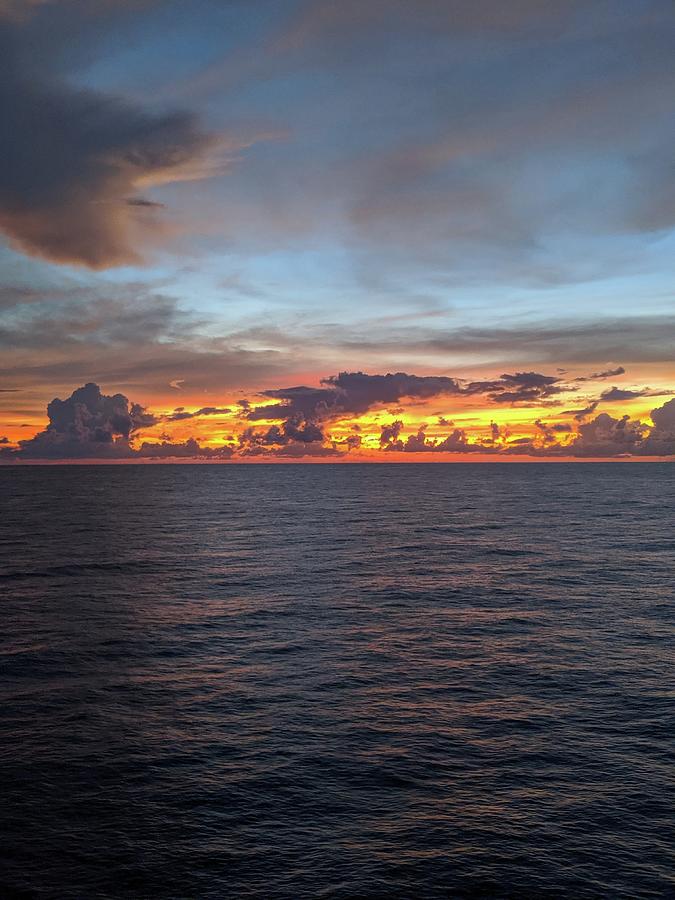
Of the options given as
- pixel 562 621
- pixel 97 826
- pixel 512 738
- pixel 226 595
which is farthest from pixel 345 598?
pixel 97 826

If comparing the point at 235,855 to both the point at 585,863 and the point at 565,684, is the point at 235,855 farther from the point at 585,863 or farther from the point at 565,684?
the point at 565,684

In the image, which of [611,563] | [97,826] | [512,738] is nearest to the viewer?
[97,826]

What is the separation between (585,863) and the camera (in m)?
25.1

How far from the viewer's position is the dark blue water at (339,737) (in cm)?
2491

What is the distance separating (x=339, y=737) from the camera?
3538 centimetres

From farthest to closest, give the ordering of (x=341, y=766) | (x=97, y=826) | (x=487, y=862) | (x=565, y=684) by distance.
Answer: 1. (x=565, y=684)
2. (x=341, y=766)
3. (x=97, y=826)
4. (x=487, y=862)

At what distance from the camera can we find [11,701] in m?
40.4

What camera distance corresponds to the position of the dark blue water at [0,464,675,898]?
81.7 ft

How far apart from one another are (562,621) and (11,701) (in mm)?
43124

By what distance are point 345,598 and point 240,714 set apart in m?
32.0

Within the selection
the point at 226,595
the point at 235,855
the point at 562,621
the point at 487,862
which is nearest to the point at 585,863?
the point at 487,862

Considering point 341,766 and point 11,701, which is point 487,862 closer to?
point 341,766

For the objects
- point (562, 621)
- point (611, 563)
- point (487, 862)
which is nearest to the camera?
point (487, 862)

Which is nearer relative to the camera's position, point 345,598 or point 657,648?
point 657,648
